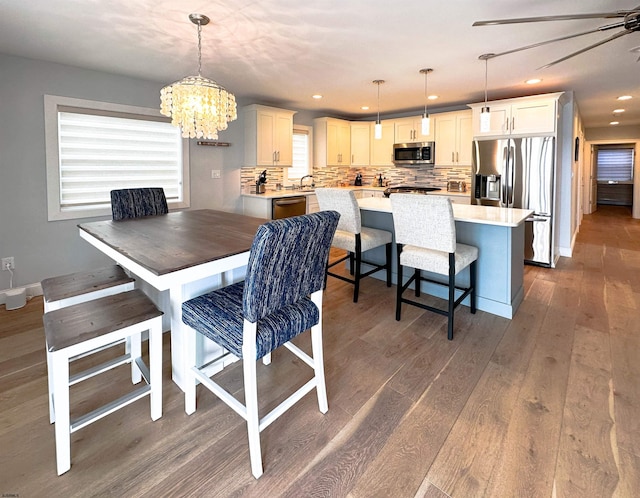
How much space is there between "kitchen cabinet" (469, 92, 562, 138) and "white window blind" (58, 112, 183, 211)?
3.91 meters

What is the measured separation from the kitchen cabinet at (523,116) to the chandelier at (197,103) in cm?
354

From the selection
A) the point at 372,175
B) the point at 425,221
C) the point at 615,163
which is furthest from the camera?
the point at 615,163

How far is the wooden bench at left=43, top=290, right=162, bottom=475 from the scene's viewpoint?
146 cm

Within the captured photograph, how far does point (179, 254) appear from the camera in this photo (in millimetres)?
1742

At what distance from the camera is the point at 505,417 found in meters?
1.83

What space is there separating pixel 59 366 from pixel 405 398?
1638mm

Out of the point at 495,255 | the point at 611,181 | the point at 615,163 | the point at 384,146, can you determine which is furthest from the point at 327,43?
the point at 615,163

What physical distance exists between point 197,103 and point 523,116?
3.88 m

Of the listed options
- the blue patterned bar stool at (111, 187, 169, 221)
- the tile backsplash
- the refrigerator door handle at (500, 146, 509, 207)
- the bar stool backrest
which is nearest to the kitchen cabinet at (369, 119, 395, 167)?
the tile backsplash

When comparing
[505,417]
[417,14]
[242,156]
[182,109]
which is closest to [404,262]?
[505,417]

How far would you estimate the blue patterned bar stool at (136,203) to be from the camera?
2969 millimetres

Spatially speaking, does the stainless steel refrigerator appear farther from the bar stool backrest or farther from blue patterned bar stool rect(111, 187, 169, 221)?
blue patterned bar stool rect(111, 187, 169, 221)

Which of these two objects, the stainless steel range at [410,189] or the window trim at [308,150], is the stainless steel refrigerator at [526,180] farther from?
the window trim at [308,150]

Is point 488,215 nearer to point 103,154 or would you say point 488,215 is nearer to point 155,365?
point 155,365
